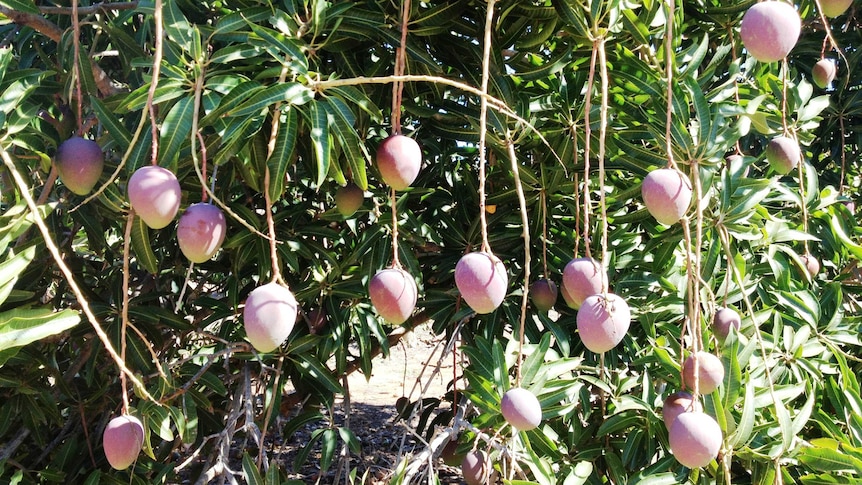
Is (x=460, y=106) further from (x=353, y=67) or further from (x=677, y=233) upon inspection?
(x=677, y=233)

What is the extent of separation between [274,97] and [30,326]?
537 mm

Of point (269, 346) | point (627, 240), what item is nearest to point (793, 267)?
point (627, 240)

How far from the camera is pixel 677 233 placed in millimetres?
1652

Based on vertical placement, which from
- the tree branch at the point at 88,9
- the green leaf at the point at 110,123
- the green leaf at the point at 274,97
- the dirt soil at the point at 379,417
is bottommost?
the dirt soil at the point at 379,417

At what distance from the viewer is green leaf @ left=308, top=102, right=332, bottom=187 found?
3.85 ft

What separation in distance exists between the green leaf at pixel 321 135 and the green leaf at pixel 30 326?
1.52ft

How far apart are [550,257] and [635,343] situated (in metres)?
0.33

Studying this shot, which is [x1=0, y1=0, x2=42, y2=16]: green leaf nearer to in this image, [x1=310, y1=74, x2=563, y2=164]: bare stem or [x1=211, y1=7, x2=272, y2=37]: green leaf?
[x1=211, y1=7, x2=272, y2=37]: green leaf

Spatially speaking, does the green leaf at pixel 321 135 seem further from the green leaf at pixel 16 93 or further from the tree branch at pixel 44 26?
the tree branch at pixel 44 26

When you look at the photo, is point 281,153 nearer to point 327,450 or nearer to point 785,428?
point 327,450

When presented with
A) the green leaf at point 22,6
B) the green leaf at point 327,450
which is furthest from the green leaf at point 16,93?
the green leaf at point 327,450

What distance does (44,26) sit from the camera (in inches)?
65.3

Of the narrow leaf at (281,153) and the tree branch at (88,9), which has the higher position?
the tree branch at (88,9)

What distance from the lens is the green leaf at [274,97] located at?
3.65 ft
